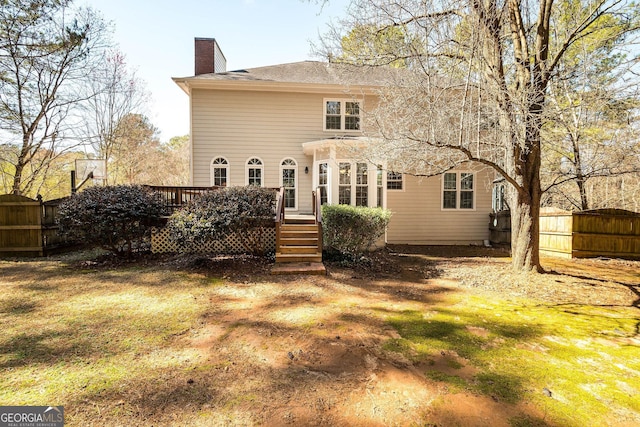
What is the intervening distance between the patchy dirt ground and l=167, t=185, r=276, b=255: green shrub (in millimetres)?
885

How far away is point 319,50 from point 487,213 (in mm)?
9354

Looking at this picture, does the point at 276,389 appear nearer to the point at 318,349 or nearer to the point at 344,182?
the point at 318,349

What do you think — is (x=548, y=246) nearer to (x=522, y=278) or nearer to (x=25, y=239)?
(x=522, y=278)

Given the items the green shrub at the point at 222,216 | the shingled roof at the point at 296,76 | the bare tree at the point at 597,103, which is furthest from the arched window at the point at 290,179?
the bare tree at the point at 597,103

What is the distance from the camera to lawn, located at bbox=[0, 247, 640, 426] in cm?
246

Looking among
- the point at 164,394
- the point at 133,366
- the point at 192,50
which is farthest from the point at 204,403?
the point at 192,50

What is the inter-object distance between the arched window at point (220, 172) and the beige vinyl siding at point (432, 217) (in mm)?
6331

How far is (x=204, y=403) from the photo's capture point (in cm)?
248

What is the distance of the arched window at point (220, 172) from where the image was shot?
453 inches

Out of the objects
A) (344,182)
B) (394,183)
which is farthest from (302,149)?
(394,183)

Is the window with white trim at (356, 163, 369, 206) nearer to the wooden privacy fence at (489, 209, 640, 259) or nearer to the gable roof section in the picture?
the gable roof section

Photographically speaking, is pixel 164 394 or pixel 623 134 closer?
pixel 164 394

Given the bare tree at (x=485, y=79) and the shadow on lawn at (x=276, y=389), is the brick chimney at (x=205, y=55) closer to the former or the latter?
the bare tree at (x=485, y=79)

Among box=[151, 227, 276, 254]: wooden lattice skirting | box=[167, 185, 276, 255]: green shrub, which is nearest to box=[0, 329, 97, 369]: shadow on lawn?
box=[167, 185, 276, 255]: green shrub
